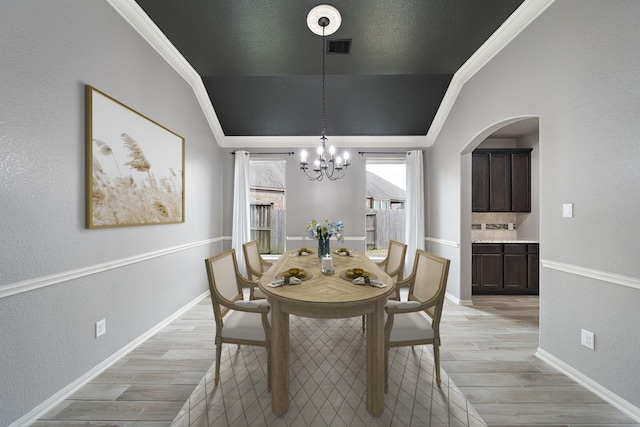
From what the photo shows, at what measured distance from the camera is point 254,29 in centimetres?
238

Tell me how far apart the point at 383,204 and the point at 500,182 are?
1.92 m

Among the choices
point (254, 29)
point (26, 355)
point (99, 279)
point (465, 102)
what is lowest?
point (26, 355)

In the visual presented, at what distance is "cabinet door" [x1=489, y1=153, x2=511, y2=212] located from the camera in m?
4.03

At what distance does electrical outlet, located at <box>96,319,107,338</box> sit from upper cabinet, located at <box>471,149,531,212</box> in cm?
484

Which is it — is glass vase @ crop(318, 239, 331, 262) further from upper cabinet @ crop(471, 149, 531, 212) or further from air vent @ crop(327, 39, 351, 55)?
upper cabinet @ crop(471, 149, 531, 212)

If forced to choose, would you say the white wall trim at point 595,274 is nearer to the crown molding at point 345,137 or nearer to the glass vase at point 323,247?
the glass vase at point 323,247

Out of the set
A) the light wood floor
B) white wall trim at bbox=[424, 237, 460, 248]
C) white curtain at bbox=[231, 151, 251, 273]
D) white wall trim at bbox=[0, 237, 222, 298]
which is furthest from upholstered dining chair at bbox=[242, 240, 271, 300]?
white wall trim at bbox=[424, 237, 460, 248]

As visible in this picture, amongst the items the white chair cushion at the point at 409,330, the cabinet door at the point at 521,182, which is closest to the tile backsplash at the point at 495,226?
the cabinet door at the point at 521,182

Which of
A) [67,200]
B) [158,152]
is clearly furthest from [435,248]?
[67,200]

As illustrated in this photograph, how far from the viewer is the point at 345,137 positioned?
4199mm

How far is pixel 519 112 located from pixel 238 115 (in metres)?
3.58

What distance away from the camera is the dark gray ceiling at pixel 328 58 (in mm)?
2186

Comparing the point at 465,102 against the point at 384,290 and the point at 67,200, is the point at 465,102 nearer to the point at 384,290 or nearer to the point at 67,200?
the point at 384,290

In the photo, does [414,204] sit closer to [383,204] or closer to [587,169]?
[383,204]
